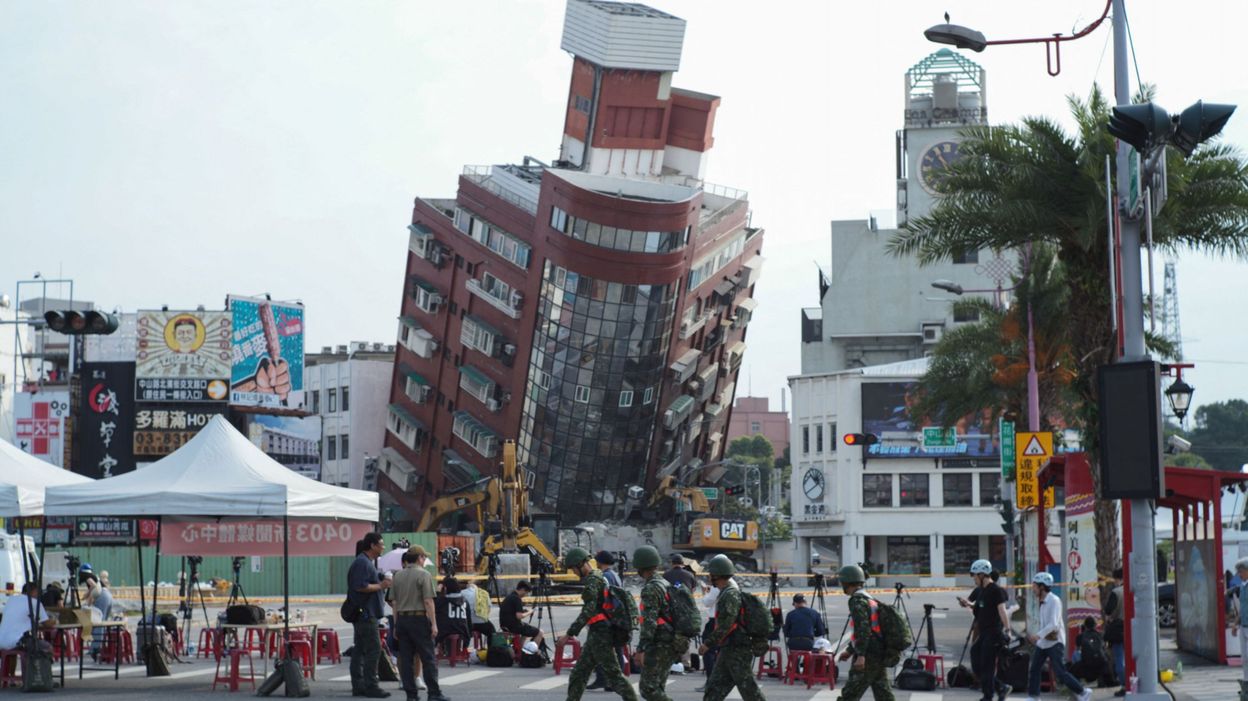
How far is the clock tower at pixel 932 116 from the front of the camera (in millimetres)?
97188

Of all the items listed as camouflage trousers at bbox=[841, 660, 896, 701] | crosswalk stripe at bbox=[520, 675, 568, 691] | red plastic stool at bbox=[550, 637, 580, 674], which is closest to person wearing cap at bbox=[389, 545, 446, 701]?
crosswalk stripe at bbox=[520, 675, 568, 691]

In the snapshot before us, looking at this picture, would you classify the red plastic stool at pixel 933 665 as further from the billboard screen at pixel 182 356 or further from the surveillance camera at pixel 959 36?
the billboard screen at pixel 182 356

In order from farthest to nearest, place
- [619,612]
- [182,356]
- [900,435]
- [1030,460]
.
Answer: [900,435] < [182,356] < [1030,460] < [619,612]

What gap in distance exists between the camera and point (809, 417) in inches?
3430

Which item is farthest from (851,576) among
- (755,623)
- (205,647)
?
(205,647)

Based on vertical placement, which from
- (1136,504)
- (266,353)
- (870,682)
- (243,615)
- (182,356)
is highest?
(266,353)

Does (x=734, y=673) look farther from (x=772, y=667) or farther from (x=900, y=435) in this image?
(x=900, y=435)

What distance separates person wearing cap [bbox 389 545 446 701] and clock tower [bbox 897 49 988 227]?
80969 millimetres

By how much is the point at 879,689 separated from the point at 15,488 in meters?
11.1

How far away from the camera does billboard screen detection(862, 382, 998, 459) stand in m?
84.1

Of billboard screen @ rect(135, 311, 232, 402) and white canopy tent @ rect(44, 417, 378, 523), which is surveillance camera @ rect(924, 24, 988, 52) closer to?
white canopy tent @ rect(44, 417, 378, 523)

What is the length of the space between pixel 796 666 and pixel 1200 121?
37.5ft

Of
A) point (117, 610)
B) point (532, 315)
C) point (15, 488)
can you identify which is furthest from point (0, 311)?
point (15, 488)

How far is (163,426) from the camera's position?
76750 millimetres
